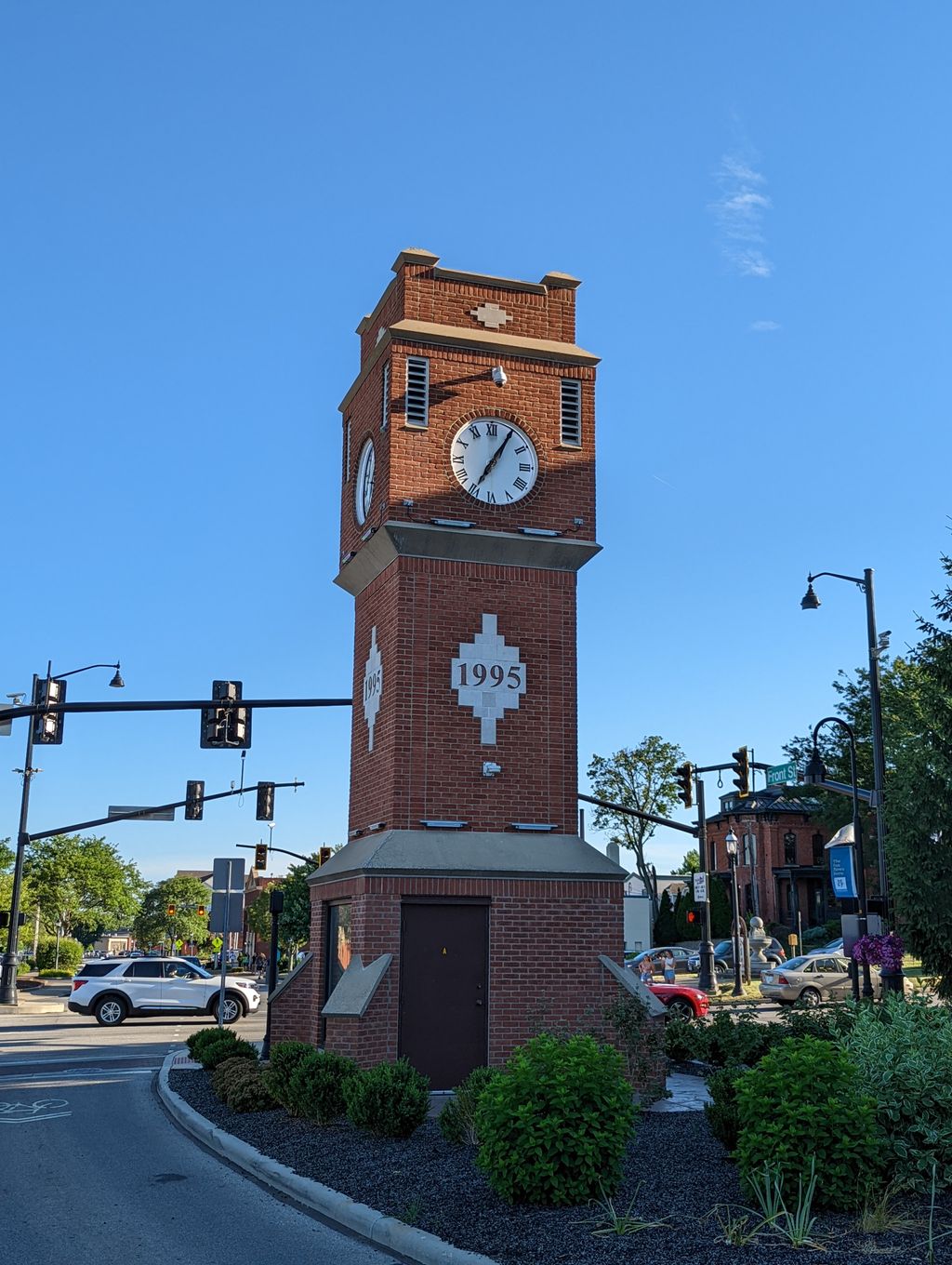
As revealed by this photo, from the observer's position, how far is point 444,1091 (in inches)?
567

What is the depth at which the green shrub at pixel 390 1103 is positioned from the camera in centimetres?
1126

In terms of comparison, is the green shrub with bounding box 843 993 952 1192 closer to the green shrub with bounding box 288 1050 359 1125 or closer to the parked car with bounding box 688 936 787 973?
the green shrub with bounding box 288 1050 359 1125


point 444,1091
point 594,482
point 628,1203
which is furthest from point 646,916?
point 628,1203

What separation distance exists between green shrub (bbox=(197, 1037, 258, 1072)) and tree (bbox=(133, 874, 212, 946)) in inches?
3994

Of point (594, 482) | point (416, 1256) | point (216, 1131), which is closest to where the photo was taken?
point (416, 1256)

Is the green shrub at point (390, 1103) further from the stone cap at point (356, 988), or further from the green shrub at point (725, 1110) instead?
the green shrub at point (725, 1110)

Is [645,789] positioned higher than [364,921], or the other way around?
[645,789]

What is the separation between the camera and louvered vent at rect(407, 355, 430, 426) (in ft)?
53.4

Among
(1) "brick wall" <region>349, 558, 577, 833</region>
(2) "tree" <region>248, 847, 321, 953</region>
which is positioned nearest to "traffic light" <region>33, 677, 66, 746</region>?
(1) "brick wall" <region>349, 558, 577, 833</region>

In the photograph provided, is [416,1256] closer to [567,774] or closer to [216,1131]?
[216,1131]

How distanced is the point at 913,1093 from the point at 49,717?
58.5 ft

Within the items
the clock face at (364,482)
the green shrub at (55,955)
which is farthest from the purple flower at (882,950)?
the green shrub at (55,955)

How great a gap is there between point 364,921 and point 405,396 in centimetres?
719

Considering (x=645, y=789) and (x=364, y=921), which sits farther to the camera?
(x=645, y=789)
